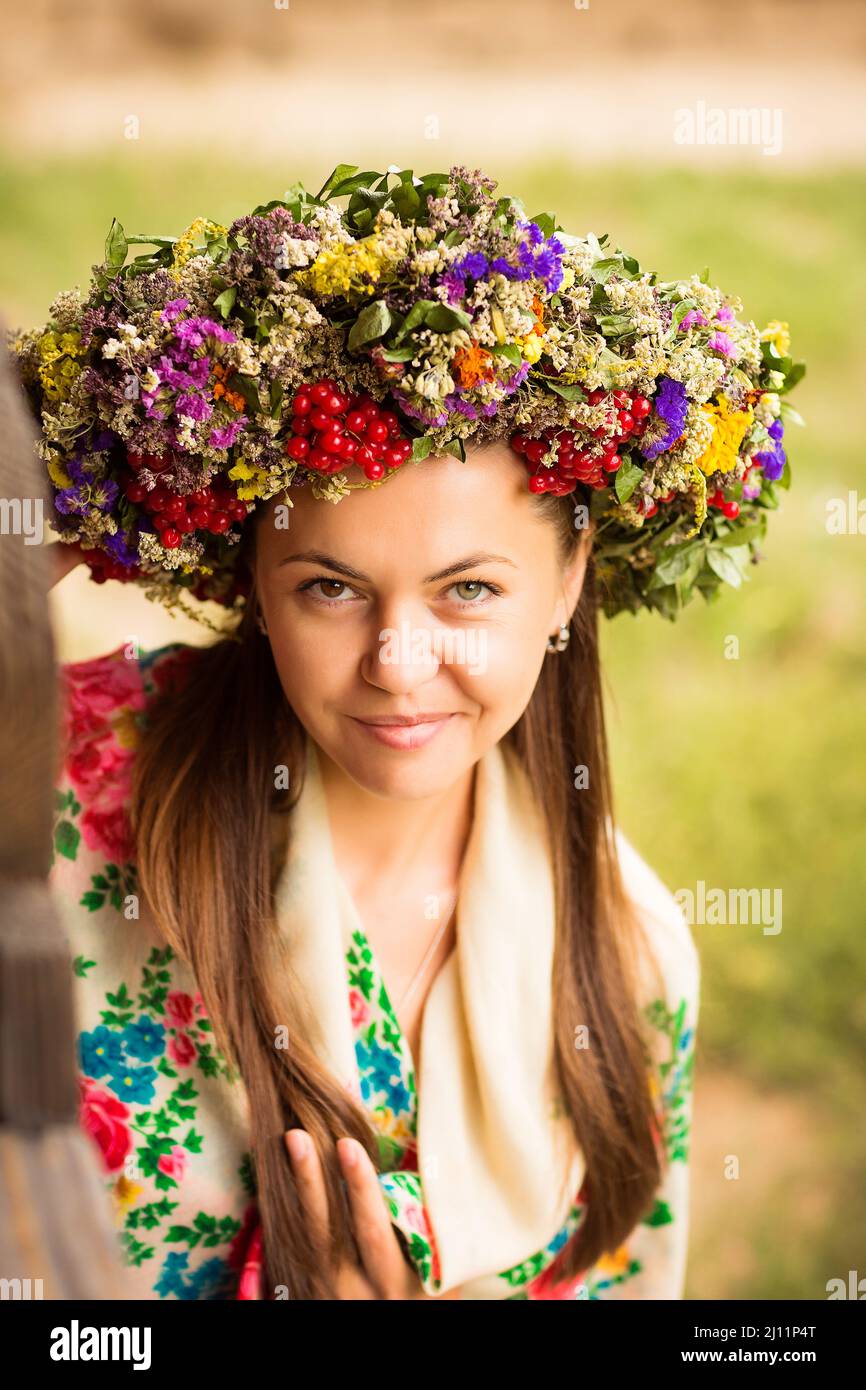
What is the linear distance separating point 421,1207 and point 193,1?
5.59 m

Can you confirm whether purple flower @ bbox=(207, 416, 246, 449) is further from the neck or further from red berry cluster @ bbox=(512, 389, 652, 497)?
the neck

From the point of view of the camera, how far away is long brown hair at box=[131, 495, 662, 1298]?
1.82 m

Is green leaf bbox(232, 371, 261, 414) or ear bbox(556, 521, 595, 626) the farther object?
ear bbox(556, 521, 595, 626)

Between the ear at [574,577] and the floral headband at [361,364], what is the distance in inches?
4.0

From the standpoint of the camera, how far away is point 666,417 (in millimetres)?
1643

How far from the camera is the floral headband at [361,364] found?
1.50 meters

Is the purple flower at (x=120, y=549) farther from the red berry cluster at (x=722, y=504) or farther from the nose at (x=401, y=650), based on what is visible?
the red berry cluster at (x=722, y=504)

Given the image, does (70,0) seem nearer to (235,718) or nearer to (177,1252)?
(235,718)

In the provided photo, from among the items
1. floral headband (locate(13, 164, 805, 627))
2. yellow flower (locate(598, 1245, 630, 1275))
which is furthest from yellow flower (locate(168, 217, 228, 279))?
yellow flower (locate(598, 1245, 630, 1275))

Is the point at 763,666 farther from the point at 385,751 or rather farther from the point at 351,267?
the point at 351,267

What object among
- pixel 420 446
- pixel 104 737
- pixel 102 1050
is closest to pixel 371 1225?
pixel 102 1050

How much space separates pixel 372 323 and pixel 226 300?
16 centimetres

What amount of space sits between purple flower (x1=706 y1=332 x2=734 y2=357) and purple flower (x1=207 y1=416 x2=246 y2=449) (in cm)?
55

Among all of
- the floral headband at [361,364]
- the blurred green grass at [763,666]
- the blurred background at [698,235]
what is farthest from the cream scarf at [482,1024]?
the blurred background at [698,235]
